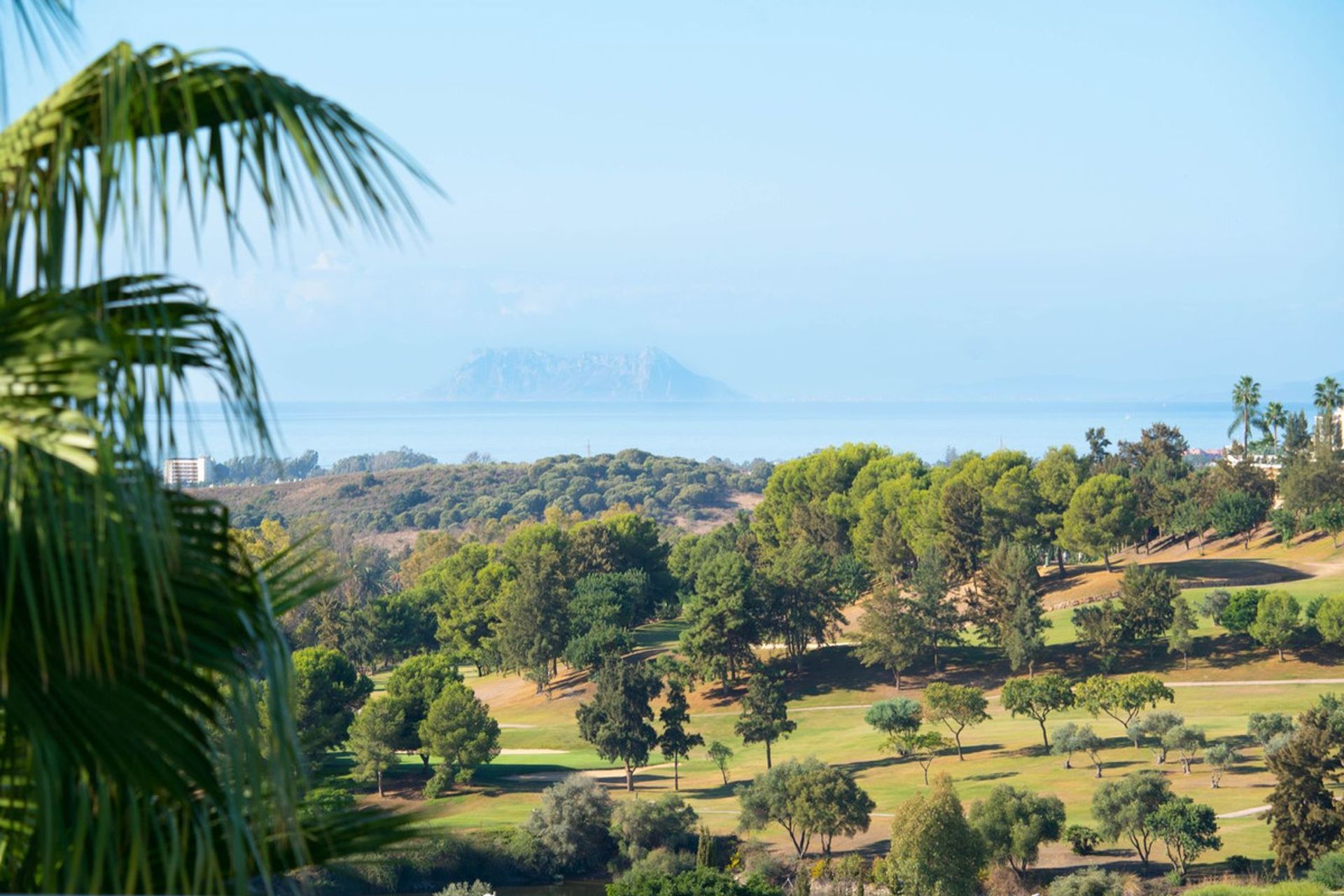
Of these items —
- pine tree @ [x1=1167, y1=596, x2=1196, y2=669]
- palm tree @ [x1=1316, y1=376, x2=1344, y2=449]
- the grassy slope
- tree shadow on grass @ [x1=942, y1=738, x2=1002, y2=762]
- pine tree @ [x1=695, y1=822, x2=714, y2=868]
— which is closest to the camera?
pine tree @ [x1=695, y1=822, x2=714, y2=868]

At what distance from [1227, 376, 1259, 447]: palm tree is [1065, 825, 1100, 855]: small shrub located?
63.1m

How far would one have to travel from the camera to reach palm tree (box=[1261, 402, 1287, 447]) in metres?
89.7

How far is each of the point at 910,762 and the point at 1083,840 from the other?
33.1 ft

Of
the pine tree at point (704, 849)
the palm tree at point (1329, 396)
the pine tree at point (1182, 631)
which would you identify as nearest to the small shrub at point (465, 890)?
the pine tree at point (704, 849)

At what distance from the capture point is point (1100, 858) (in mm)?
32500

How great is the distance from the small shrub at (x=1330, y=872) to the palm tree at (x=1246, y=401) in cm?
6551

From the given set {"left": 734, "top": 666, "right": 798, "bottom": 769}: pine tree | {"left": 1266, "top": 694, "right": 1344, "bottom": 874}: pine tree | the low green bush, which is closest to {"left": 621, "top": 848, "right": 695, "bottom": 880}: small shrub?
the low green bush

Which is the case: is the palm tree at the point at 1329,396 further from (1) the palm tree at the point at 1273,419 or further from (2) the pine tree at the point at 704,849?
(2) the pine tree at the point at 704,849

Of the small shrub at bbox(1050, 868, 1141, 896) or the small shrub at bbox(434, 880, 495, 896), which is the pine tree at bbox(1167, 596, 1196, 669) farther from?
the small shrub at bbox(434, 880, 495, 896)

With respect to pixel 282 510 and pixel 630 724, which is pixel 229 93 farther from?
pixel 282 510

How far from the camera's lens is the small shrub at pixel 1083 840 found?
107 feet

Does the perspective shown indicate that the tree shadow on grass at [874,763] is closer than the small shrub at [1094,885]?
No

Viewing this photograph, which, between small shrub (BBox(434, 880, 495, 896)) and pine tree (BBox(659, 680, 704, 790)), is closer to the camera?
small shrub (BBox(434, 880, 495, 896))

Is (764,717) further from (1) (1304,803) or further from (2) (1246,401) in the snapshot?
(2) (1246,401)
